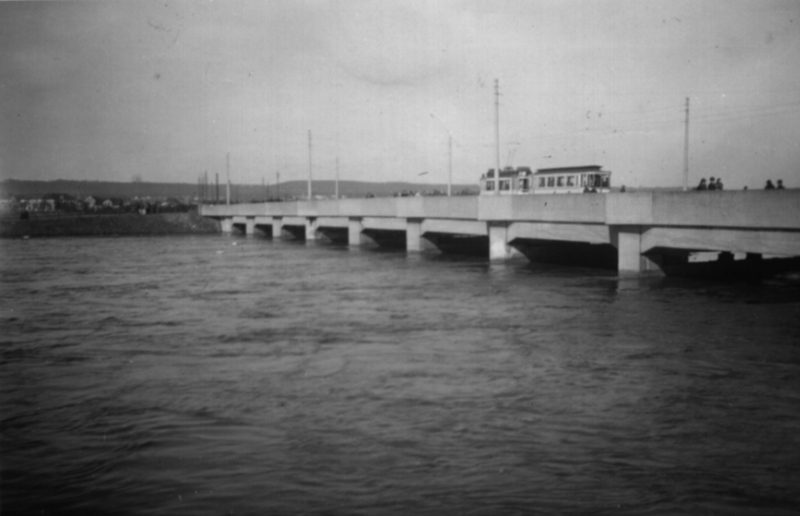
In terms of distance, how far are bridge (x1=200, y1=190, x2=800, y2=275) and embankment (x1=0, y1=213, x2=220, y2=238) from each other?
34918 mm

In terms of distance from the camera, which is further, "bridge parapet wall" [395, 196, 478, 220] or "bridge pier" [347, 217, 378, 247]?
"bridge pier" [347, 217, 378, 247]

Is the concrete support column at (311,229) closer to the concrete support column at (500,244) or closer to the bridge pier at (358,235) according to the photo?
the bridge pier at (358,235)

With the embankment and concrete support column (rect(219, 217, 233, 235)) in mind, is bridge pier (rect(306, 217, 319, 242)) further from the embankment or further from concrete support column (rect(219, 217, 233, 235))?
the embankment

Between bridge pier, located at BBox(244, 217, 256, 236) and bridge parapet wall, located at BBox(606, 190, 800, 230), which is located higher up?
bridge parapet wall, located at BBox(606, 190, 800, 230)

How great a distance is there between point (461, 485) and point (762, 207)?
1822 centimetres

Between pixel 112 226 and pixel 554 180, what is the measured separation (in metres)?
51.6

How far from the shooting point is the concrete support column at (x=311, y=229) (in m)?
62.6

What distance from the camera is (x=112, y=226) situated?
268 feet

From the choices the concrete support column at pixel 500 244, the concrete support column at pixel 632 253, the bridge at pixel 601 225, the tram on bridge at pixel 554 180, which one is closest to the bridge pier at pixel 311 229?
the bridge at pixel 601 225

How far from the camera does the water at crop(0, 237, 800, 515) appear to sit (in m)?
7.55

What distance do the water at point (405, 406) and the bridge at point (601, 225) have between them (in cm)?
233

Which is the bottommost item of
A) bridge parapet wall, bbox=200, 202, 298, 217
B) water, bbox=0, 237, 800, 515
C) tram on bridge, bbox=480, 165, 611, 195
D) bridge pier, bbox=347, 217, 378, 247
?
water, bbox=0, 237, 800, 515

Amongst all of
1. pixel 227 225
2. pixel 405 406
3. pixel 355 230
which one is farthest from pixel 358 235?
pixel 405 406

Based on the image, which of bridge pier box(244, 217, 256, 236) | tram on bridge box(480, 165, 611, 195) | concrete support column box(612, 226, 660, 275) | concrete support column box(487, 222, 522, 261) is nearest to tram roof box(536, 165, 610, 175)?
tram on bridge box(480, 165, 611, 195)
